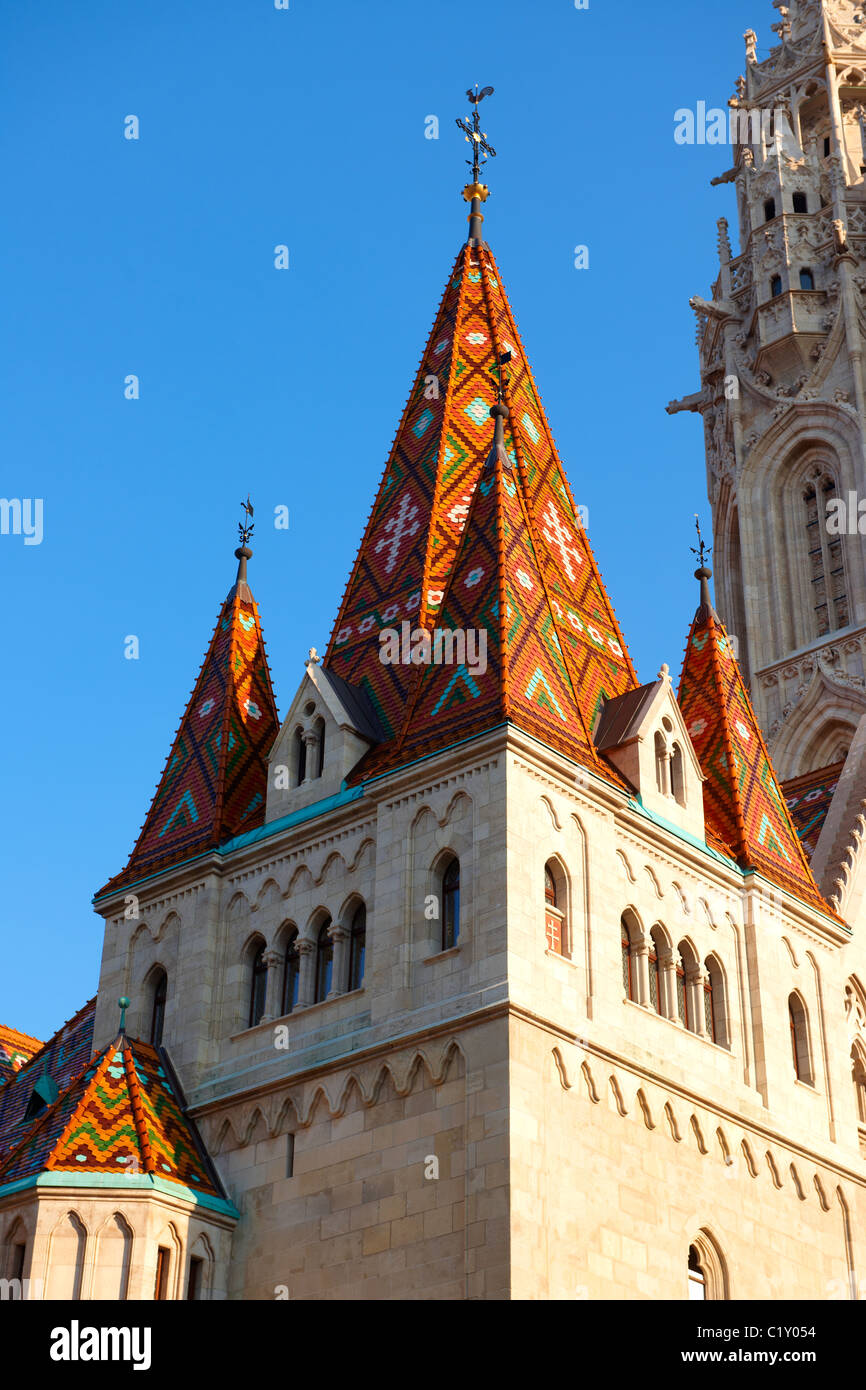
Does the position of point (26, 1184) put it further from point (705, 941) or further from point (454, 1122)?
point (705, 941)

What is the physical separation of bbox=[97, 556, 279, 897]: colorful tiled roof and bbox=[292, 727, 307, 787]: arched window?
2.72ft

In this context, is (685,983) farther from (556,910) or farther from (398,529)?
(398,529)

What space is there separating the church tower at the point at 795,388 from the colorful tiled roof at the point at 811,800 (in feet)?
31.3

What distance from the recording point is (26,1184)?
952 inches

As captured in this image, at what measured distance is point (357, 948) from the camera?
26.5 metres

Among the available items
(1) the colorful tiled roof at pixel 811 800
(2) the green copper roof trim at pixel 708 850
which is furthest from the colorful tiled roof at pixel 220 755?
(1) the colorful tiled roof at pixel 811 800

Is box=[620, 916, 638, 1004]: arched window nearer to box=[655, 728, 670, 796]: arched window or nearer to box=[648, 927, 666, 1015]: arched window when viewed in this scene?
box=[648, 927, 666, 1015]: arched window

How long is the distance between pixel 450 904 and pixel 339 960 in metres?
1.75

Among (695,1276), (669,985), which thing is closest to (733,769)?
(669,985)

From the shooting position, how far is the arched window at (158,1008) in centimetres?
2819

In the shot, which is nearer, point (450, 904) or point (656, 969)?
point (450, 904)
